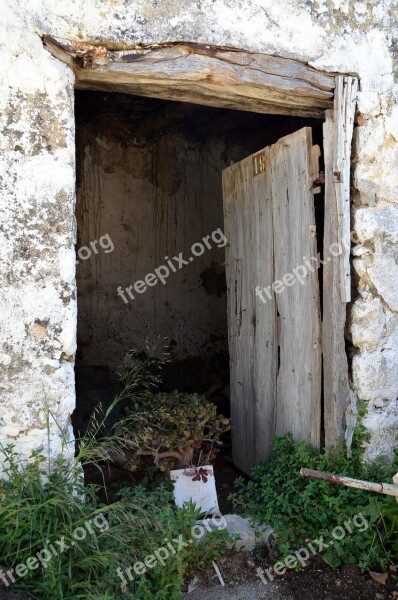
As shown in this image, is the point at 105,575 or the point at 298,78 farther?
the point at 298,78

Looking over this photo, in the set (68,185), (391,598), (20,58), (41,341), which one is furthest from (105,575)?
(20,58)

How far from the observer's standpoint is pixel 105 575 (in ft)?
8.00

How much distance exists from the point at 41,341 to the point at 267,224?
1.64 meters

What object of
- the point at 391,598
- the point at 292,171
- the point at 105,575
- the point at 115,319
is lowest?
the point at 391,598

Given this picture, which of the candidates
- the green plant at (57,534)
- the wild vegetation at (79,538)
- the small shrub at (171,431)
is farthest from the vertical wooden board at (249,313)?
the green plant at (57,534)

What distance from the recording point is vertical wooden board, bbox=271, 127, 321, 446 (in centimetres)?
327

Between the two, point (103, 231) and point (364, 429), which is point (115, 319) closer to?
point (103, 231)

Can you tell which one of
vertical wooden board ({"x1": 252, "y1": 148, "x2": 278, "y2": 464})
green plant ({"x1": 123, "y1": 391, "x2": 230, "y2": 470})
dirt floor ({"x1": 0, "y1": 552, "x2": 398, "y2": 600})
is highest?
vertical wooden board ({"x1": 252, "y1": 148, "x2": 278, "y2": 464})

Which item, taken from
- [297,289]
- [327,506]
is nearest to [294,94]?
[297,289]

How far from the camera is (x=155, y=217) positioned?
17.5 feet

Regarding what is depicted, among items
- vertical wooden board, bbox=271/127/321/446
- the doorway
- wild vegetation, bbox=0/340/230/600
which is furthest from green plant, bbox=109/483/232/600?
the doorway

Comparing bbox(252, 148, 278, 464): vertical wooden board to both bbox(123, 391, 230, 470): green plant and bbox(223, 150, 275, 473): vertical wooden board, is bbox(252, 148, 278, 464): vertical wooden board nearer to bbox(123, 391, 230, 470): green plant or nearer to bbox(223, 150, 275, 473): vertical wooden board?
bbox(223, 150, 275, 473): vertical wooden board

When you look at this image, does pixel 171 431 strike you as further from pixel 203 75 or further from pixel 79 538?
pixel 203 75

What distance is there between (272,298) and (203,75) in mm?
1386
